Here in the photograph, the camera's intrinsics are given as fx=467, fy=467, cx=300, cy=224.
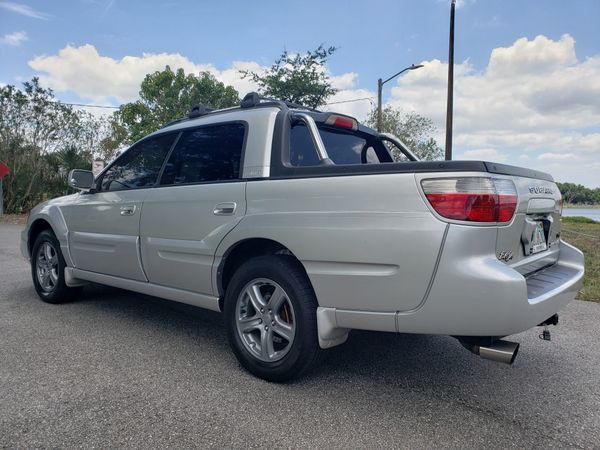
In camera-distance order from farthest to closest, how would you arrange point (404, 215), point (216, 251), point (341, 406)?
point (216, 251)
point (341, 406)
point (404, 215)

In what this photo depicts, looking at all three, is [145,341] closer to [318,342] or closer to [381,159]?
[318,342]

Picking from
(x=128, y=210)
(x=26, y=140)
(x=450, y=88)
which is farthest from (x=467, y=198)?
(x=26, y=140)

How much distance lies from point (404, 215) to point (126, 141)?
3725 centimetres

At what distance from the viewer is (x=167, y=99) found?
1501 inches

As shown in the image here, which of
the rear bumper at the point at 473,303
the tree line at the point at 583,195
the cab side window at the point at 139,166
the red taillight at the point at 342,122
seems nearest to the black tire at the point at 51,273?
the cab side window at the point at 139,166

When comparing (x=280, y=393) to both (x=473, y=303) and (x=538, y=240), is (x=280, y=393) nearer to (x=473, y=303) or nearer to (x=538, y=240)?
(x=473, y=303)

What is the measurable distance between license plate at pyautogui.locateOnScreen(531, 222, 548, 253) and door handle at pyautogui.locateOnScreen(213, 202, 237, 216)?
1898mm

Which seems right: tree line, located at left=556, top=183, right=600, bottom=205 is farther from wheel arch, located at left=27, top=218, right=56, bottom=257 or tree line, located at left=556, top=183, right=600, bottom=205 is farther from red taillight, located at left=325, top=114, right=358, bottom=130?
wheel arch, located at left=27, top=218, right=56, bottom=257

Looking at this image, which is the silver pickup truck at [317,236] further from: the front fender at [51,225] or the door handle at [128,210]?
the front fender at [51,225]

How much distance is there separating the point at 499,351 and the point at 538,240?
2.85 ft

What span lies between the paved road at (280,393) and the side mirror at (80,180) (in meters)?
1.35

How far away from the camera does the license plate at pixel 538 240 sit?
9.16 ft

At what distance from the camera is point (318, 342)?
279 cm

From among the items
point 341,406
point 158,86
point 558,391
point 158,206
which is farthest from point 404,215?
point 158,86
